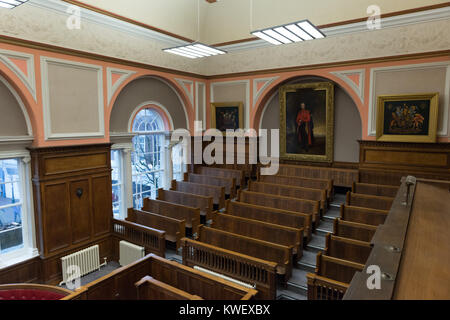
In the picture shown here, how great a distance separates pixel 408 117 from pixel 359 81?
1.33m

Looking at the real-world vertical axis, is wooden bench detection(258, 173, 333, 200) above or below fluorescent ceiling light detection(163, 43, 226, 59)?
below

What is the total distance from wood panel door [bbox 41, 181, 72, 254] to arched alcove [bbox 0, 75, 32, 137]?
1045mm

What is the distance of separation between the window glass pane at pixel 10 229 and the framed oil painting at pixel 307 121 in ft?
20.5

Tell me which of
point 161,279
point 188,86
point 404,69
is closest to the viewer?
point 161,279

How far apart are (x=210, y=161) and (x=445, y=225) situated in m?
7.09

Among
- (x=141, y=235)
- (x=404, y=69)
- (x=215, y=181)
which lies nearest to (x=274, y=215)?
(x=215, y=181)

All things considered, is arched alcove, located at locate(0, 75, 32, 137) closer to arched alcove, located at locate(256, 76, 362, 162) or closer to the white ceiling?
the white ceiling

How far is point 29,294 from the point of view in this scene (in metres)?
3.54

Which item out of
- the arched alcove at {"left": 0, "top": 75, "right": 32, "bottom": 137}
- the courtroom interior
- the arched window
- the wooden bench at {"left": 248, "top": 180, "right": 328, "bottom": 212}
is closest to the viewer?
the courtroom interior

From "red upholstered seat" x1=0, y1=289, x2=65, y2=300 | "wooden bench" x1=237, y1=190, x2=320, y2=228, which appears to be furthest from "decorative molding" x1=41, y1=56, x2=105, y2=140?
"wooden bench" x1=237, y1=190, x2=320, y2=228

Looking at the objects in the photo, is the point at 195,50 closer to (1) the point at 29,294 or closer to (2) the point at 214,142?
(2) the point at 214,142

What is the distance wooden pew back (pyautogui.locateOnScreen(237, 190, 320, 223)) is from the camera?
5.78 meters

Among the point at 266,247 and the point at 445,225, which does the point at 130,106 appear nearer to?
the point at 266,247

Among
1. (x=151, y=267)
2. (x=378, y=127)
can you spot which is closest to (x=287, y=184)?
(x=378, y=127)
